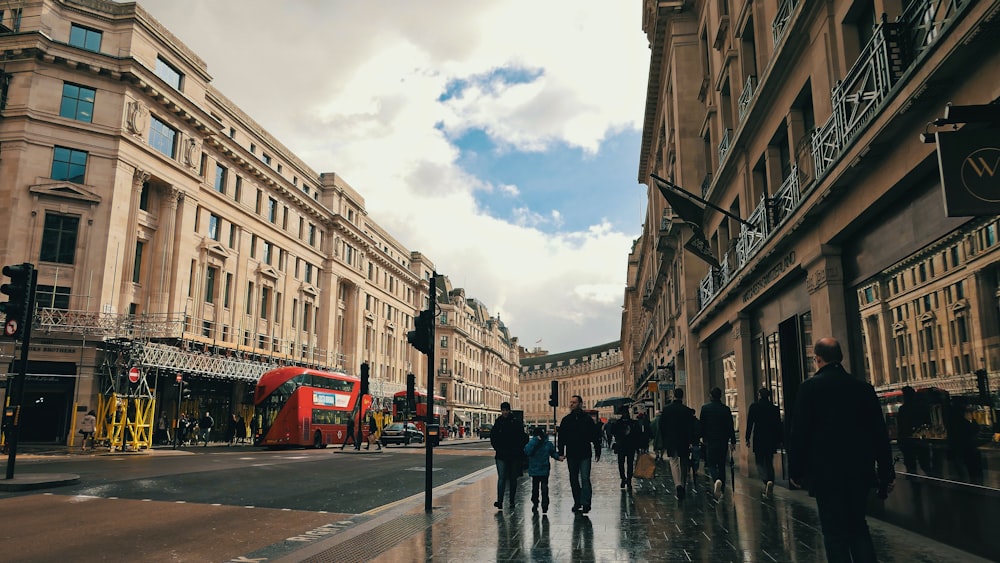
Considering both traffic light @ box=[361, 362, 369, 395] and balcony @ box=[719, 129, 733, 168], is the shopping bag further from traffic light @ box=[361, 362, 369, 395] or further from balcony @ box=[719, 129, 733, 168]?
traffic light @ box=[361, 362, 369, 395]

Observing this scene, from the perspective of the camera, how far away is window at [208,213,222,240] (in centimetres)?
4375

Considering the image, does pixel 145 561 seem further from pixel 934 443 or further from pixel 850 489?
pixel 934 443

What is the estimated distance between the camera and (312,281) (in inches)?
2298

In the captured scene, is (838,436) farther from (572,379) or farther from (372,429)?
(572,379)

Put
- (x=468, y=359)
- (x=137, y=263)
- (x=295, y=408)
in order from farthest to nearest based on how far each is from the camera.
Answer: (x=468, y=359) → (x=137, y=263) → (x=295, y=408)

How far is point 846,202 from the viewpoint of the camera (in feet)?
32.4

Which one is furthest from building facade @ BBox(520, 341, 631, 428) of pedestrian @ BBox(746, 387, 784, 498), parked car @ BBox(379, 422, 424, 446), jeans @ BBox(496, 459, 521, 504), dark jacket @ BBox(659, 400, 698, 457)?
jeans @ BBox(496, 459, 521, 504)

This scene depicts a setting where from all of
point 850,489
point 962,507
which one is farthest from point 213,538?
point 962,507

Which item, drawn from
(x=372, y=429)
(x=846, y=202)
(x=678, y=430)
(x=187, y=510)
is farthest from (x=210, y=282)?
(x=846, y=202)

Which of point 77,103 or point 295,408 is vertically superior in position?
point 77,103

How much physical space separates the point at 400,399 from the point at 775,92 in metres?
41.4

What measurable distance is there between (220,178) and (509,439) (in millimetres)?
40944

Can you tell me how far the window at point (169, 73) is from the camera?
125ft

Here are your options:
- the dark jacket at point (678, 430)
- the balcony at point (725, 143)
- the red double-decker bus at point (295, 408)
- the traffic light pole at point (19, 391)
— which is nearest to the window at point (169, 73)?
the red double-decker bus at point (295, 408)
